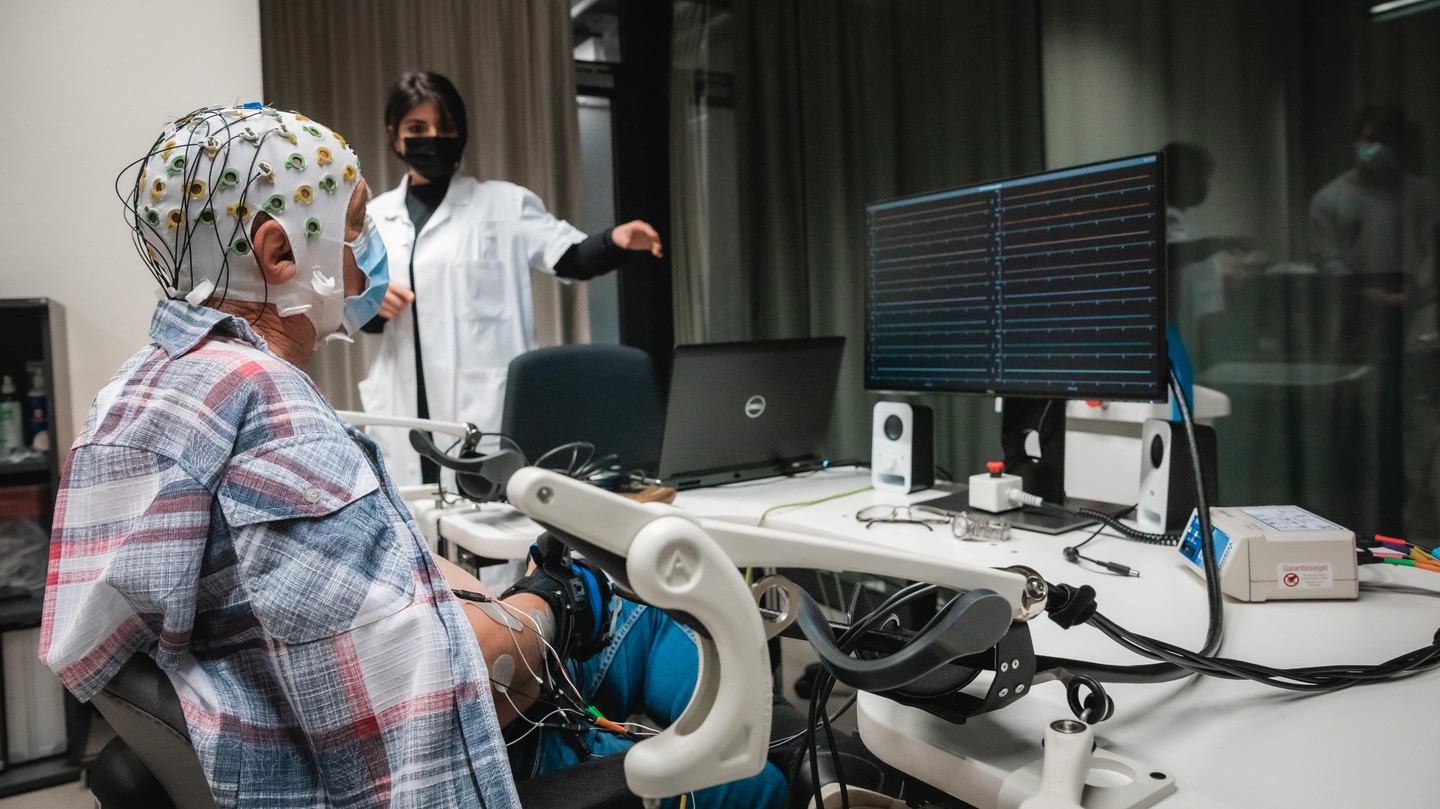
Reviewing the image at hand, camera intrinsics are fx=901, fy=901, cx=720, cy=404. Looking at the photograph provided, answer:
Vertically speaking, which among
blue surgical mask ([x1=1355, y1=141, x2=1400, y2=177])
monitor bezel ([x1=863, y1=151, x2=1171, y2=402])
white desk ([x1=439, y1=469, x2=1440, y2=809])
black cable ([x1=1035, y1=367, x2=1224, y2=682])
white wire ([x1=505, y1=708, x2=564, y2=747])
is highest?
blue surgical mask ([x1=1355, y1=141, x2=1400, y2=177])

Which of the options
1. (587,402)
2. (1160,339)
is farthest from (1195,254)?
(587,402)

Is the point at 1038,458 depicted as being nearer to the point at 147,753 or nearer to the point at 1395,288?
the point at 1395,288

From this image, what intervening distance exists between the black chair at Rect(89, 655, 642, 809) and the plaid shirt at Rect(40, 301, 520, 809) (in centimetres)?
1

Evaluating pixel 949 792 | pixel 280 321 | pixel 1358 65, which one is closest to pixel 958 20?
pixel 1358 65

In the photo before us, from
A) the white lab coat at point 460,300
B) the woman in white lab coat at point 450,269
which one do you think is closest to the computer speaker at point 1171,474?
the woman in white lab coat at point 450,269

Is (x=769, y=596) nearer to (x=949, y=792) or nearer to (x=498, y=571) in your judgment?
(x=949, y=792)

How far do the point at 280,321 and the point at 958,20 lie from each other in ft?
8.44

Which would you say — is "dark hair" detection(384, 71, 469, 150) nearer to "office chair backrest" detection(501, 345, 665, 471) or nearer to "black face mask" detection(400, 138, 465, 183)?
"black face mask" detection(400, 138, 465, 183)

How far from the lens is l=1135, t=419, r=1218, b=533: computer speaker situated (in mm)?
1328

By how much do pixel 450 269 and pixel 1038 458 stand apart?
1.97 m

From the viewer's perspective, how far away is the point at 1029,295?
1504 millimetres

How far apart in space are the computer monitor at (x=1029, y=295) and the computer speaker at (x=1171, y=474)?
86 mm

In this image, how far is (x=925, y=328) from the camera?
5.57ft

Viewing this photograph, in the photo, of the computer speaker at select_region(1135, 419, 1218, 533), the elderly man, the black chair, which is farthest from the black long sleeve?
the black chair
